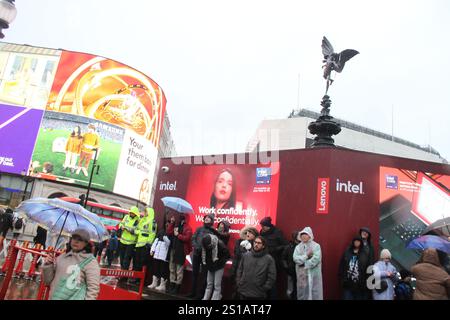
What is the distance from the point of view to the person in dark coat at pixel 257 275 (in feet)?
18.3

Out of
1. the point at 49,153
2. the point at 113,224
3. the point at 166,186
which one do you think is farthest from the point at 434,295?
the point at 49,153

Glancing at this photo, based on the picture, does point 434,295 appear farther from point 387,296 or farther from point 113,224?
point 113,224

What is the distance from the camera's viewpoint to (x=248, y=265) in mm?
5805


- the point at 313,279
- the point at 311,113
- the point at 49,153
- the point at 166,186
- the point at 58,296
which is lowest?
the point at 58,296

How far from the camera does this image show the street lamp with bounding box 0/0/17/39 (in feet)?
34.3

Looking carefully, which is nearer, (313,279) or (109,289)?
(109,289)

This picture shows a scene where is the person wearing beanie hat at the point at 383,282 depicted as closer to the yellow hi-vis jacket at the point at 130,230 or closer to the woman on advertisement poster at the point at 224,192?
the woman on advertisement poster at the point at 224,192

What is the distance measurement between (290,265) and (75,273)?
392 cm

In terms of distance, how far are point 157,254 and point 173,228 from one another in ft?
2.25

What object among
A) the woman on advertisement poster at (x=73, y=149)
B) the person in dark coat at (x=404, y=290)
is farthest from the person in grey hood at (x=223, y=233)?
the woman on advertisement poster at (x=73, y=149)

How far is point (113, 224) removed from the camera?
35656 mm

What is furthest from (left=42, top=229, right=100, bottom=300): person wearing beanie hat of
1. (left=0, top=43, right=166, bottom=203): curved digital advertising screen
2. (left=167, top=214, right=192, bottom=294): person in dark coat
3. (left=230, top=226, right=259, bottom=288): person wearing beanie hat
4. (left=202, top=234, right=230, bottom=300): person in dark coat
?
(left=0, top=43, right=166, bottom=203): curved digital advertising screen

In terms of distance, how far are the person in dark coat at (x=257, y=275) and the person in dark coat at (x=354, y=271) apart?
1465 millimetres
